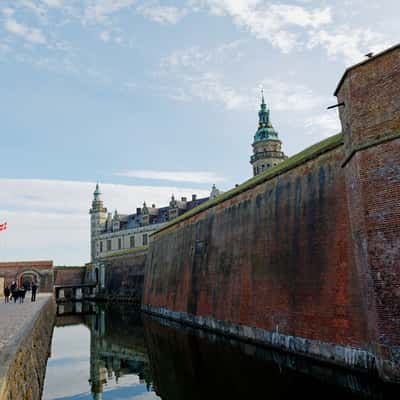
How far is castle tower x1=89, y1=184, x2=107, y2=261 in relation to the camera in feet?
251

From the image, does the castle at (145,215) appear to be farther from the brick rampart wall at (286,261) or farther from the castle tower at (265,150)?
the brick rampart wall at (286,261)

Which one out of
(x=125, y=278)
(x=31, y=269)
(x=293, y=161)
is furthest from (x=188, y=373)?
(x=31, y=269)

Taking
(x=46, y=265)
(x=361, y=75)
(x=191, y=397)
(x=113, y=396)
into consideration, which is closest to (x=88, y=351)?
(x=113, y=396)

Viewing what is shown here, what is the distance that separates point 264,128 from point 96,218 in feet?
134

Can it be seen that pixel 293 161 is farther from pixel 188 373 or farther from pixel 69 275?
pixel 69 275

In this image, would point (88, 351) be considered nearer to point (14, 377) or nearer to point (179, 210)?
point (14, 377)

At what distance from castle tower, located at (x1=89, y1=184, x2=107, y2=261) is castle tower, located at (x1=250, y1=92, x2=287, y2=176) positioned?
37.8m

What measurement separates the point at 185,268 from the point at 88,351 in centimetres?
851

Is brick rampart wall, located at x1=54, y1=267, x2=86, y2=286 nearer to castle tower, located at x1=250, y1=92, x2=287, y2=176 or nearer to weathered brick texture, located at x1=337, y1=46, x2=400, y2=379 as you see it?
castle tower, located at x1=250, y1=92, x2=287, y2=176

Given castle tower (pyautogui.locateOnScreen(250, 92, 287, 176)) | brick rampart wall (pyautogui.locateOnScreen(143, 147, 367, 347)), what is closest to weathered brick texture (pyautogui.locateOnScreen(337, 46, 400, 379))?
brick rampart wall (pyautogui.locateOnScreen(143, 147, 367, 347))

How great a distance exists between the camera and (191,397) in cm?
1026

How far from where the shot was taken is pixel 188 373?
12.5 m

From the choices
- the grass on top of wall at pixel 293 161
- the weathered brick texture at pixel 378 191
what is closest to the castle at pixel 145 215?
the grass on top of wall at pixel 293 161

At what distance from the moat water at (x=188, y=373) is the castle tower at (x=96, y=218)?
56575 mm
